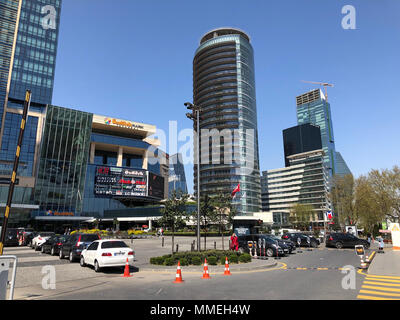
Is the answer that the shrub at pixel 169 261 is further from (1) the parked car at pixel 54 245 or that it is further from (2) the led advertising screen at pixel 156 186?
(2) the led advertising screen at pixel 156 186

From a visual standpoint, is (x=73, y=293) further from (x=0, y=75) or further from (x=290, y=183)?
(x=290, y=183)

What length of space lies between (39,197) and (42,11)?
243ft

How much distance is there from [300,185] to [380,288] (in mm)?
154086

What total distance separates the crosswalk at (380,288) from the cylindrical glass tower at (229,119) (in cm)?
10288

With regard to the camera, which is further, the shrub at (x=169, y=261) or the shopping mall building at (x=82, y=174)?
the shopping mall building at (x=82, y=174)

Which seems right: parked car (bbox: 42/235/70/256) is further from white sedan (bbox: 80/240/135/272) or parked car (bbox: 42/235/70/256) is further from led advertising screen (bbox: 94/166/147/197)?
led advertising screen (bbox: 94/166/147/197)

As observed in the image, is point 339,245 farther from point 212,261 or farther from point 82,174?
point 82,174

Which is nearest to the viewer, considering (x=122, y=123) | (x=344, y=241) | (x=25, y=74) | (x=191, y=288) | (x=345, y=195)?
(x=191, y=288)

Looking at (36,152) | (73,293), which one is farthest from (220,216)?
(36,152)

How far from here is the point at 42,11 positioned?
100m

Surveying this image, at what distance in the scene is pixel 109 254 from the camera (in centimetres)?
1323

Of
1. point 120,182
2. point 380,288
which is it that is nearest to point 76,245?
point 380,288

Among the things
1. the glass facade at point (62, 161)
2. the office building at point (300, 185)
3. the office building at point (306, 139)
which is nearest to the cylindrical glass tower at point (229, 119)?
the office building at point (300, 185)

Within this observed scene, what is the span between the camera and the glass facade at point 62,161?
2761 inches
